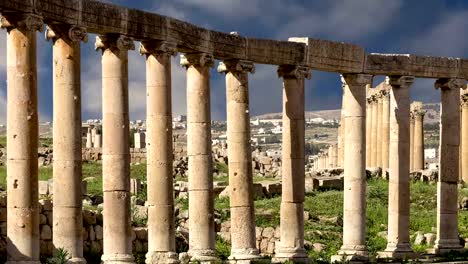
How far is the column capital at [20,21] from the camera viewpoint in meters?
38.0

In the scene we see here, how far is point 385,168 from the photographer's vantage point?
8756 cm

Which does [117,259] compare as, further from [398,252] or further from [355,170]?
[398,252]

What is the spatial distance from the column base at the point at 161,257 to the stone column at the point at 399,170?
1253cm

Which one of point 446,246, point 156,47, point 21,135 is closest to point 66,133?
point 21,135

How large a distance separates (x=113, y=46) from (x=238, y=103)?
305 inches

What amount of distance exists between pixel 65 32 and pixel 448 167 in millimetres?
22237

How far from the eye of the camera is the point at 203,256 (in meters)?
46.8

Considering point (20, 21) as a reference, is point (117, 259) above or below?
below

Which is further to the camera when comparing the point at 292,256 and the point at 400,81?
the point at 400,81

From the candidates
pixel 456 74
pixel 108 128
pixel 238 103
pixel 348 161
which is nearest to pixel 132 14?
pixel 108 128

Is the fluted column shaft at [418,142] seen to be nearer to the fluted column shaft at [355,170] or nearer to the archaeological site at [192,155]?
the archaeological site at [192,155]

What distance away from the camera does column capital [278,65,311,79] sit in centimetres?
5053

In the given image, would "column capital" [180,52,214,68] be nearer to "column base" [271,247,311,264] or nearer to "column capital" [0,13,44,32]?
"column base" [271,247,311,264]

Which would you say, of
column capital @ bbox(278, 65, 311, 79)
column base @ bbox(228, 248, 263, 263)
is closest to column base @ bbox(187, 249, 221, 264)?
column base @ bbox(228, 248, 263, 263)
